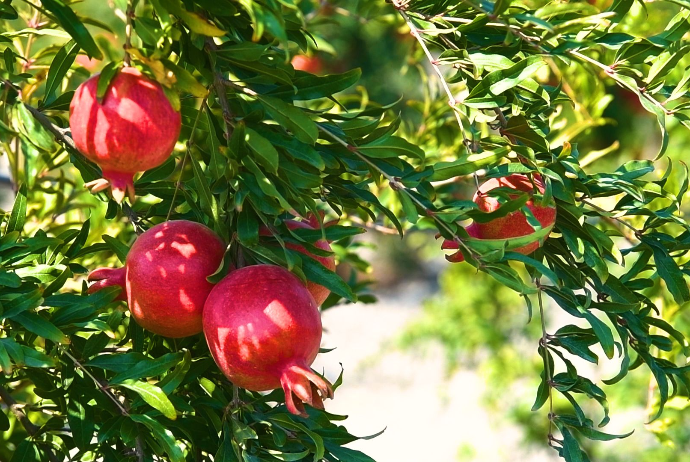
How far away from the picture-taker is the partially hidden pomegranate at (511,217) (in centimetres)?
74

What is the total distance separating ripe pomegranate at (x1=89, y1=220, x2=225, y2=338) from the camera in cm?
67

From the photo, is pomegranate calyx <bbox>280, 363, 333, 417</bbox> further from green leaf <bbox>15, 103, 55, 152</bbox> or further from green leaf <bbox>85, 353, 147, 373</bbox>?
green leaf <bbox>15, 103, 55, 152</bbox>

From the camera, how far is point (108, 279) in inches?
30.1

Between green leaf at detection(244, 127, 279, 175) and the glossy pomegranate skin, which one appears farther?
the glossy pomegranate skin

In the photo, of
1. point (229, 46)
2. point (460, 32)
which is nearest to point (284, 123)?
point (229, 46)

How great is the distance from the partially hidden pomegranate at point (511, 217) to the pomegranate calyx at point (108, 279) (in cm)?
29

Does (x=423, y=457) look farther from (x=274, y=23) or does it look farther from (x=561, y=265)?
(x=274, y=23)

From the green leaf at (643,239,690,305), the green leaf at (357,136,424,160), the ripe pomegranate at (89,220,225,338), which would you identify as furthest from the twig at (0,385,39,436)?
the green leaf at (643,239,690,305)

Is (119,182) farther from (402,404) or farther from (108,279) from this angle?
(402,404)

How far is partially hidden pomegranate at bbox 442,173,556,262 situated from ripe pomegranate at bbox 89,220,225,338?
219mm

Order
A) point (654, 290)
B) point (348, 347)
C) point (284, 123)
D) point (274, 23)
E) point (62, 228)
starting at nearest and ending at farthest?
1. point (274, 23)
2. point (284, 123)
3. point (62, 228)
4. point (654, 290)
5. point (348, 347)

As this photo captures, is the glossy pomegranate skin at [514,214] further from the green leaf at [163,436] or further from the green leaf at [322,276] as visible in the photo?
the green leaf at [163,436]

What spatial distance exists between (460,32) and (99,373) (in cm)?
46

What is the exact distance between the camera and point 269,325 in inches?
24.6
